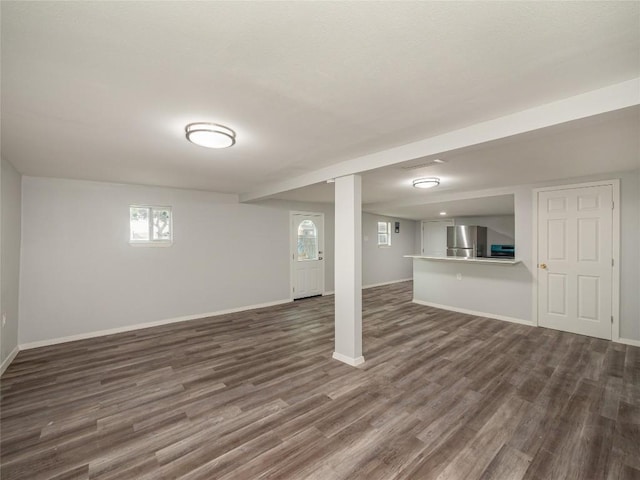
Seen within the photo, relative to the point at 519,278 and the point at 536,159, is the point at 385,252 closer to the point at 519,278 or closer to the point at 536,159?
the point at 519,278

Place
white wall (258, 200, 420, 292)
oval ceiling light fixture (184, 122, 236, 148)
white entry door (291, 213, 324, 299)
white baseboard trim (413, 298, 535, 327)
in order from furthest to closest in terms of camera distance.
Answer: white wall (258, 200, 420, 292) < white entry door (291, 213, 324, 299) < white baseboard trim (413, 298, 535, 327) < oval ceiling light fixture (184, 122, 236, 148)

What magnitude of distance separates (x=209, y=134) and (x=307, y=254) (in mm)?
4834

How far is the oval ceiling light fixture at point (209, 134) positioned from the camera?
7.38ft

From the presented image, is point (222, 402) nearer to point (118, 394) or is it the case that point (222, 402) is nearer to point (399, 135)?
point (118, 394)

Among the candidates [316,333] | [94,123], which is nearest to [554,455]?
[316,333]

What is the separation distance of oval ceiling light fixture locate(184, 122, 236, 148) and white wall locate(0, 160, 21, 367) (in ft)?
8.07

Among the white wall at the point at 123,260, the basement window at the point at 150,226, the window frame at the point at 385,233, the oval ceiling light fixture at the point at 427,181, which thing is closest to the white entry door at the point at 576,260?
the oval ceiling light fixture at the point at 427,181

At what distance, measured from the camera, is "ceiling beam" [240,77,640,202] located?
1.67m

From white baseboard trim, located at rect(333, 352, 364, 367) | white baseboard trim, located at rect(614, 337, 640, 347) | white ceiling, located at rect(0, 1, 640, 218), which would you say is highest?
white ceiling, located at rect(0, 1, 640, 218)

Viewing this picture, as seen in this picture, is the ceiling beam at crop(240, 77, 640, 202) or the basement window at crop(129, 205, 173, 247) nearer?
the ceiling beam at crop(240, 77, 640, 202)

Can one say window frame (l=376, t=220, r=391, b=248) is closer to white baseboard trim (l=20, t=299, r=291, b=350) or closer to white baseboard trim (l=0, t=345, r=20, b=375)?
white baseboard trim (l=20, t=299, r=291, b=350)

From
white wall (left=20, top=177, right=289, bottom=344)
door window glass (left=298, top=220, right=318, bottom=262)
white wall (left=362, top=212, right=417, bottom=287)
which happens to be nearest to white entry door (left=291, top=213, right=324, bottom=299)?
door window glass (left=298, top=220, right=318, bottom=262)

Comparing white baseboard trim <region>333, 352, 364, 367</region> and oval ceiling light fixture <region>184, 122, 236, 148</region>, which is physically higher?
oval ceiling light fixture <region>184, 122, 236, 148</region>

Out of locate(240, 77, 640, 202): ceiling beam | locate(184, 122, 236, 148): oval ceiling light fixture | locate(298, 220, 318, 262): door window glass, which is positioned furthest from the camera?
locate(298, 220, 318, 262): door window glass
